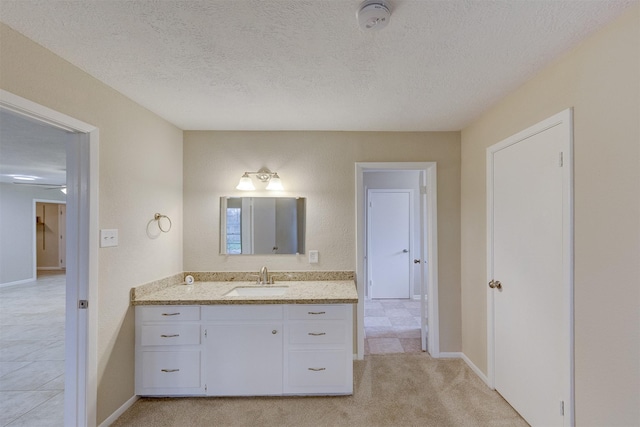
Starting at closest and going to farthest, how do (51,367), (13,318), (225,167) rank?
(51,367) → (225,167) → (13,318)

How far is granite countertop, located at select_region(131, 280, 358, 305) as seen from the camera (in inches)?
85.7

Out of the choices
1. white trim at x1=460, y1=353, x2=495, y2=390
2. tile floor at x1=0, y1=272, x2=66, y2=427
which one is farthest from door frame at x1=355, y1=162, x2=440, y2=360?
tile floor at x1=0, y1=272, x2=66, y2=427

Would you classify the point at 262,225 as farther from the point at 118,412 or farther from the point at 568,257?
the point at 568,257

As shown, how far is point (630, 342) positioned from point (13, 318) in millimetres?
6456

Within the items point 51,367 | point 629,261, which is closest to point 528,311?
point 629,261

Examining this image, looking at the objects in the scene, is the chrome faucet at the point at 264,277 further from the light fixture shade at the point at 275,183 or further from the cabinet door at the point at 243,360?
the light fixture shade at the point at 275,183

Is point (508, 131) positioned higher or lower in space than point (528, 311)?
higher

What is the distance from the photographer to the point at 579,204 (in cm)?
150

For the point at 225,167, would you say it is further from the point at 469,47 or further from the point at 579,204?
the point at 579,204

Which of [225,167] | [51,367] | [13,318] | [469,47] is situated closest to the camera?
[469,47]

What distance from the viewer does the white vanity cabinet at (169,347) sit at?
219 cm

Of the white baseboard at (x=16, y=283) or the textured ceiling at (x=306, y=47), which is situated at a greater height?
the textured ceiling at (x=306, y=47)

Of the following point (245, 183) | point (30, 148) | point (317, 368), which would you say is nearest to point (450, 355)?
point (317, 368)

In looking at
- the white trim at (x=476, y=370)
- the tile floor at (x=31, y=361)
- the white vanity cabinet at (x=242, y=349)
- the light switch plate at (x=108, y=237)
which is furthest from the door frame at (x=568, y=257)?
the tile floor at (x=31, y=361)
